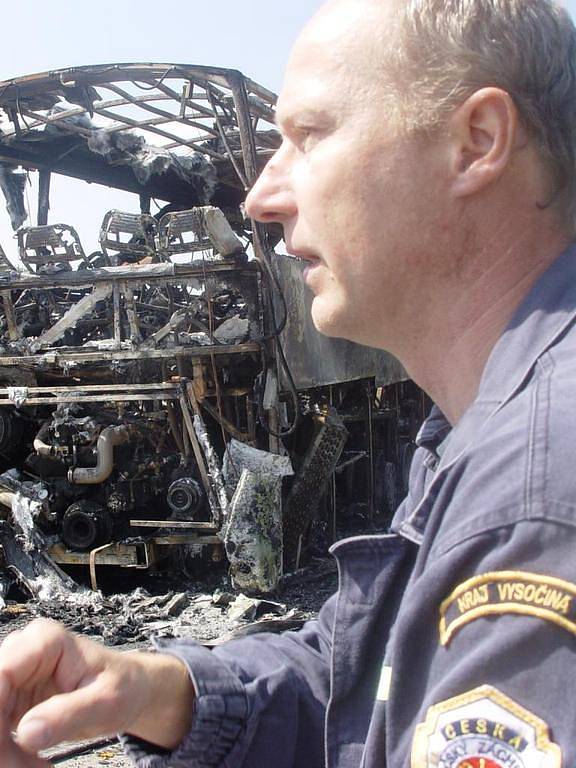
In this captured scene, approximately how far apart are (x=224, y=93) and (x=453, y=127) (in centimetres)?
864

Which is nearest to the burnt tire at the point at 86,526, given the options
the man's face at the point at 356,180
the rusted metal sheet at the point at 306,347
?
the rusted metal sheet at the point at 306,347

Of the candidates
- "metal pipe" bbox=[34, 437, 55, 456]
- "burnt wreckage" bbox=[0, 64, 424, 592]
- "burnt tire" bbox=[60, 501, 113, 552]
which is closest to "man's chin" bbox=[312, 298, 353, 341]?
"burnt wreckage" bbox=[0, 64, 424, 592]

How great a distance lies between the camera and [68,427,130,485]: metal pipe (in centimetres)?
866

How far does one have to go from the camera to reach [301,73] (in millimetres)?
1321

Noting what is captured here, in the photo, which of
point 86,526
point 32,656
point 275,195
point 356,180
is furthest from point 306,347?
point 32,656

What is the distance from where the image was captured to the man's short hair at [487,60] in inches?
46.4

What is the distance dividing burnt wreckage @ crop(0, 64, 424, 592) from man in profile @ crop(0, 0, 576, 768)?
679 centimetres

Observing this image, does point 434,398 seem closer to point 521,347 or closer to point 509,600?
point 521,347

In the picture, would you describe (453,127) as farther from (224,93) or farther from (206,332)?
(224,93)

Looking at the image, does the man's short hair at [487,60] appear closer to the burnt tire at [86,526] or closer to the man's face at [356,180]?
the man's face at [356,180]

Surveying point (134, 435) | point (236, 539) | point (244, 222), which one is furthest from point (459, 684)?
point (244, 222)

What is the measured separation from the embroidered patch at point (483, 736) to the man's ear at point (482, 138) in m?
0.70

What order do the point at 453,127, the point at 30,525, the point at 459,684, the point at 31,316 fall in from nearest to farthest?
the point at 459,684 → the point at 453,127 → the point at 30,525 → the point at 31,316

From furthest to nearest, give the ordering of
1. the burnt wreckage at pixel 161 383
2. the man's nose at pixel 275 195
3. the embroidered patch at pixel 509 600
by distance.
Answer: the burnt wreckage at pixel 161 383 < the man's nose at pixel 275 195 < the embroidered patch at pixel 509 600
